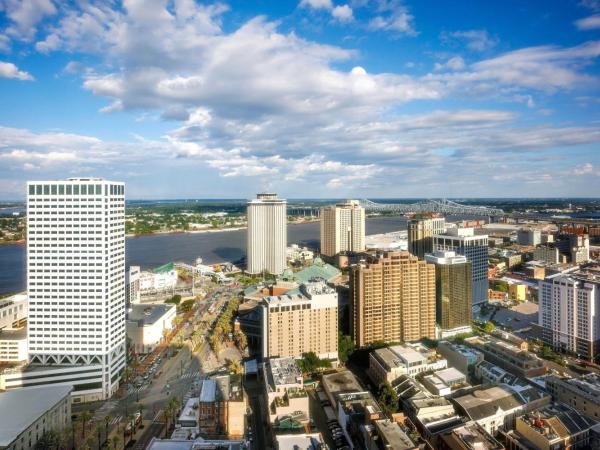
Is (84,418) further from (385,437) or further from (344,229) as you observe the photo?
(344,229)

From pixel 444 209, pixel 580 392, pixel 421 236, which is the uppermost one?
pixel 444 209

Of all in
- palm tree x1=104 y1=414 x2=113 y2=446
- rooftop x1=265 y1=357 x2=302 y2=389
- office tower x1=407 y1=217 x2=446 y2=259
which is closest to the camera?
palm tree x1=104 y1=414 x2=113 y2=446

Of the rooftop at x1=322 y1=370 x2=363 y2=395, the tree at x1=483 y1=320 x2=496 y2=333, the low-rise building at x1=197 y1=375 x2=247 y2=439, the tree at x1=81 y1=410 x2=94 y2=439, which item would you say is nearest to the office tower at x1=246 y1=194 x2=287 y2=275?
the tree at x1=483 y1=320 x2=496 y2=333

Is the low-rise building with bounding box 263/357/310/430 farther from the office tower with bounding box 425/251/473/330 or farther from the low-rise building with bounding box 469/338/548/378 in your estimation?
the office tower with bounding box 425/251/473/330

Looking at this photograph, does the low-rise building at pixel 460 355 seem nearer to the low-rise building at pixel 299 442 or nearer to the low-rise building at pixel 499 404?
the low-rise building at pixel 499 404

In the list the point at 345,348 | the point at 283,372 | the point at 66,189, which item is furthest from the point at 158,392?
the point at 66,189
